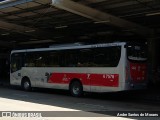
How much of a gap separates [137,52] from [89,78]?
3168 millimetres

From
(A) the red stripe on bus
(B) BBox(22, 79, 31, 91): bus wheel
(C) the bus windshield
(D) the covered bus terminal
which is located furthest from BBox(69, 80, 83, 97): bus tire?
(B) BBox(22, 79, 31, 91): bus wheel

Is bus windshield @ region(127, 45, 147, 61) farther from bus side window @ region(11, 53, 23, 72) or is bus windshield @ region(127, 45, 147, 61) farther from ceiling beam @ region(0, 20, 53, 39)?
ceiling beam @ region(0, 20, 53, 39)

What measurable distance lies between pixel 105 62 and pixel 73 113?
618cm

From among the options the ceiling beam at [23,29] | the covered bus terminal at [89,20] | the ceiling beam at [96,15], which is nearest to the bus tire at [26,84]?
the covered bus terminal at [89,20]

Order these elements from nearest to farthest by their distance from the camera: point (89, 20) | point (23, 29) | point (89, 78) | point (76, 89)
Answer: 1. point (89, 78)
2. point (76, 89)
3. point (89, 20)
4. point (23, 29)

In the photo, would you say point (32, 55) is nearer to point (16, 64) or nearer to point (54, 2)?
point (16, 64)

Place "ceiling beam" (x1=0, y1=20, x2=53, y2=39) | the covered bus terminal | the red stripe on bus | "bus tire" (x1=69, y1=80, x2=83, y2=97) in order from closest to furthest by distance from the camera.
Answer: the red stripe on bus → "bus tire" (x1=69, y1=80, x2=83, y2=97) → the covered bus terminal → "ceiling beam" (x1=0, y1=20, x2=53, y2=39)

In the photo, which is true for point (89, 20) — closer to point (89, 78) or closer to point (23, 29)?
point (89, 78)

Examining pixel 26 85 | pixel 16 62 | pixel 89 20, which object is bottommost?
pixel 26 85

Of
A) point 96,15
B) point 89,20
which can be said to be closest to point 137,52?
point 96,15

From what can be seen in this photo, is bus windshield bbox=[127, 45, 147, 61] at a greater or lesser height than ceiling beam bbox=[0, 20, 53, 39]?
lesser

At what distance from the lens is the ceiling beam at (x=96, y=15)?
65.1 ft

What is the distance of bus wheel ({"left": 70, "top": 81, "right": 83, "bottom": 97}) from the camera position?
20.1 metres

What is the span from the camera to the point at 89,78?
766 inches
